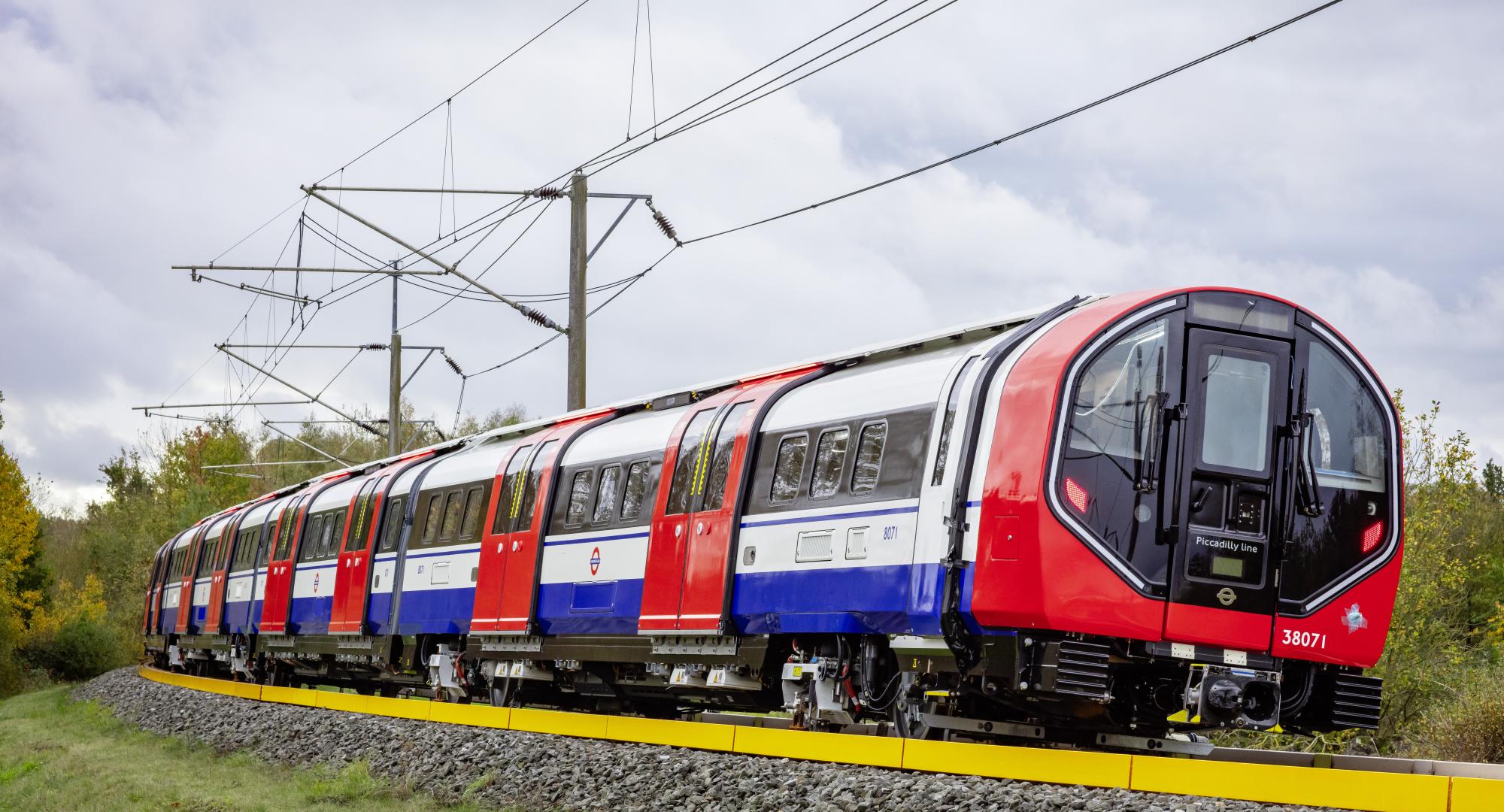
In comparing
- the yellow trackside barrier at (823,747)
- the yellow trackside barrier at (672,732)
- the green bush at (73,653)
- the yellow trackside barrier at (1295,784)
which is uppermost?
the yellow trackside barrier at (1295,784)

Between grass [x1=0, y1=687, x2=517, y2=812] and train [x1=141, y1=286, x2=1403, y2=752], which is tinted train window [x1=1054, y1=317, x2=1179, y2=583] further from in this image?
grass [x1=0, y1=687, x2=517, y2=812]

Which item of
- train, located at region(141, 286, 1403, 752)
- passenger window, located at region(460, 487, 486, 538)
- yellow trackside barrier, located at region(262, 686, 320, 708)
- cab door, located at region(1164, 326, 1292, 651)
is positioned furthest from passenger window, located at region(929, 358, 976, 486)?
yellow trackside barrier, located at region(262, 686, 320, 708)

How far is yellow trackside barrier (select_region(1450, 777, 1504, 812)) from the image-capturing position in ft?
23.3

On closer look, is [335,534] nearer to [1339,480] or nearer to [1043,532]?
[1043,532]

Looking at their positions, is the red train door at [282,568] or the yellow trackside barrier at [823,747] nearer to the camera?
the yellow trackside barrier at [823,747]

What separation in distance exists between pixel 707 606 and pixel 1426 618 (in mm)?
13128

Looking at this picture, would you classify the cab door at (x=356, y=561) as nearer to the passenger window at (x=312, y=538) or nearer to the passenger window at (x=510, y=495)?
the passenger window at (x=312, y=538)

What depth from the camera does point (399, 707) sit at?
62.5 ft

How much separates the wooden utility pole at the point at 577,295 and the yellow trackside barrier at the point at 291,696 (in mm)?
5794

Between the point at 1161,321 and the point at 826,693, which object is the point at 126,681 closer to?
the point at 826,693

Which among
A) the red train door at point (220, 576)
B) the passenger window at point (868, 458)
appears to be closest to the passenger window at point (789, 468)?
the passenger window at point (868, 458)

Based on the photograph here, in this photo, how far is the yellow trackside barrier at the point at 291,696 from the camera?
73.3ft

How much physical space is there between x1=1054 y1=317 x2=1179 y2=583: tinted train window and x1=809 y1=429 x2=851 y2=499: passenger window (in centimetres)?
238

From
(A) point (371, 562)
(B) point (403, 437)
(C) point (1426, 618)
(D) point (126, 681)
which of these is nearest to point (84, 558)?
(B) point (403, 437)
